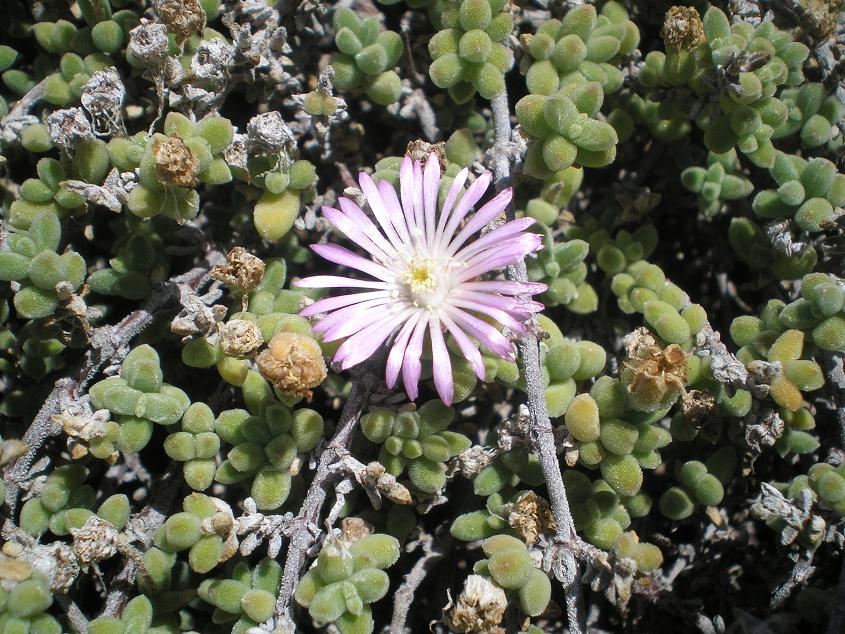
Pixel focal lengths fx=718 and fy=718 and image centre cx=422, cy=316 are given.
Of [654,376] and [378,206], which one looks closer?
[654,376]

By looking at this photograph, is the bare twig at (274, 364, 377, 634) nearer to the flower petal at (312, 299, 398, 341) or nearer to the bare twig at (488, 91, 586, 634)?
the flower petal at (312, 299, 398, 341)

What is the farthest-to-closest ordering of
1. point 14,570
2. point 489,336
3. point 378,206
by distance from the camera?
point 378,206 → point 489,336 → point 14,570

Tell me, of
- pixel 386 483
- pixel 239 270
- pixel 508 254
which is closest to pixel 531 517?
pixel 386 483

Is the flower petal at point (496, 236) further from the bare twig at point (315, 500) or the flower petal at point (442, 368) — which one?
the bare twig at point (315, 500)

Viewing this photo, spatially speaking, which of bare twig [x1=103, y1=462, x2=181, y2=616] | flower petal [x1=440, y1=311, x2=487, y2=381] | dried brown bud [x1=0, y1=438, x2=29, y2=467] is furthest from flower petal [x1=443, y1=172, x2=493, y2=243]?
dried brown bud [x1=0, y1=438, x2=29, y2=467]

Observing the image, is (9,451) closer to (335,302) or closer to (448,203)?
(335,302)

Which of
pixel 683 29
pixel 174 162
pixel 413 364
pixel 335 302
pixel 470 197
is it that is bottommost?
pixel 413 364
